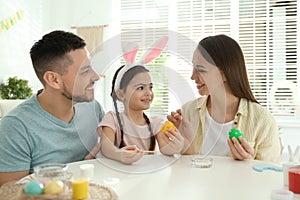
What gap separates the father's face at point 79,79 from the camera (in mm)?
1558

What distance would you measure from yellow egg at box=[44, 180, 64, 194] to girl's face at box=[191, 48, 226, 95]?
991mm

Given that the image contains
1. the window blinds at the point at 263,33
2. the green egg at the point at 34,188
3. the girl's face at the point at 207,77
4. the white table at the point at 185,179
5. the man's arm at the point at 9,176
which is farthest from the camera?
the window blinds at the point at 263,33

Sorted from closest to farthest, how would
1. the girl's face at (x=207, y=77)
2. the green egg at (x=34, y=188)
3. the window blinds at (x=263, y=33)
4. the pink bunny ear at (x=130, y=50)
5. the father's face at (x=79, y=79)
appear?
the green egg at (x=34, y=188) < the pink bunny ear at (x=130, y=50) < the father's face at (x=79, y=79) < the girl's face at (x=207, y=77) < the window blinds at (x=263, y=33)

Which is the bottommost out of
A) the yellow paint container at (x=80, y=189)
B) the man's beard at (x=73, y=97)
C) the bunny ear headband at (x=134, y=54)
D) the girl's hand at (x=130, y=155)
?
the girl's hand at (x=130, y=155)

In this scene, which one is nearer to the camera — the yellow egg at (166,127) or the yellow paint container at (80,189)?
the yellow paint container at (80,189)

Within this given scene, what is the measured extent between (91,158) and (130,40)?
0.54 m

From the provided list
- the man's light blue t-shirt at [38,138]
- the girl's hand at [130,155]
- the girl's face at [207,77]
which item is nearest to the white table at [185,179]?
the girl's hand at [130,155]

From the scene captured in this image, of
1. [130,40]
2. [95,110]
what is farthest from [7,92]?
[130,40]

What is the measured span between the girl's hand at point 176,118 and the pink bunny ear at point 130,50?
332mm

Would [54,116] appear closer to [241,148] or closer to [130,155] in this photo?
[130,155]

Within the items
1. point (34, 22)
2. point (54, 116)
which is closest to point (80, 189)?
point (54, 116)

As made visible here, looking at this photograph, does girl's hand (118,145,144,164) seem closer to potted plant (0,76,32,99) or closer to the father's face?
the father's face

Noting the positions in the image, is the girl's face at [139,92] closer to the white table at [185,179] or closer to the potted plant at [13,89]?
the white table at [185,179]

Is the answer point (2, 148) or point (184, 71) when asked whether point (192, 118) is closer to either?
point (184, 71)
